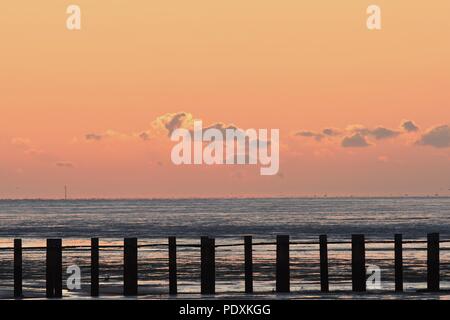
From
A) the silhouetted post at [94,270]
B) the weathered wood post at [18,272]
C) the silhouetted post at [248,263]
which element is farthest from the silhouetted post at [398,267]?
the weathered wood post at [18,272]

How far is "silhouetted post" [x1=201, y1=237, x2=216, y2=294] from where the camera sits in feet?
89.9

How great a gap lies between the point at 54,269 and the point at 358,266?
6977mm

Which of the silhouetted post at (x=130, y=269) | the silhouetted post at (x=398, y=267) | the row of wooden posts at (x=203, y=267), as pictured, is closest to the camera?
the row of wooden posts at (x=203, y=267)

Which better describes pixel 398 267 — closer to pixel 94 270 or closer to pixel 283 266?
pixel 283 266

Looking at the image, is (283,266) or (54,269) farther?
(283,266)

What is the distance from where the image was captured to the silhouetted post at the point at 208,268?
89.9ft

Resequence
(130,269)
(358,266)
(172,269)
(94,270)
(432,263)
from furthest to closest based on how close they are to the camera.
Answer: (432,263), (172,269), (358,266), (94,270), (130,269)

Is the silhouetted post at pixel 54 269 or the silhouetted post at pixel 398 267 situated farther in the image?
the silhouetted post at pixel 398 267

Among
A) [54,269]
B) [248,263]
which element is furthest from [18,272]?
[248,263]

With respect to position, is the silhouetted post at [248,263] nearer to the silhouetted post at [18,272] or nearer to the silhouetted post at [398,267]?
the silhouetted post at [398,267]

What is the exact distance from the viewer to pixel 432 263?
28.4 m

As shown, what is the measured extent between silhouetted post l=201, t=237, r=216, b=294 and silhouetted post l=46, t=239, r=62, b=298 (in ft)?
10.6

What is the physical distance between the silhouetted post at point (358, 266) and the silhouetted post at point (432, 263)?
1.62m
